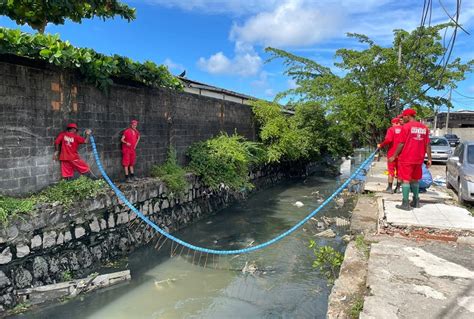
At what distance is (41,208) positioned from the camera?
588 cm

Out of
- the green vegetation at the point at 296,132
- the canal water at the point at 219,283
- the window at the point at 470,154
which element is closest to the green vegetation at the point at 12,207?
the canal water at the point at 219,283

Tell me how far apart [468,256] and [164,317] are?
419 cm

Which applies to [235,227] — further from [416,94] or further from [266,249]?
[416,94]

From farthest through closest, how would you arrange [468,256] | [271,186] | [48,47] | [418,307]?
[271,186]
[48,47]
[468,256]
[418,307]

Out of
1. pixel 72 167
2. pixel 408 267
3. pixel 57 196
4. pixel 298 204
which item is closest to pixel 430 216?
pixel 408 267

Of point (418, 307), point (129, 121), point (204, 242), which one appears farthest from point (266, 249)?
point (418, 307)

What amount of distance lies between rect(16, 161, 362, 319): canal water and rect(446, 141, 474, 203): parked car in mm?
2885

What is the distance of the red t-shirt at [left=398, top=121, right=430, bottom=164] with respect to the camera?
6.49 metres

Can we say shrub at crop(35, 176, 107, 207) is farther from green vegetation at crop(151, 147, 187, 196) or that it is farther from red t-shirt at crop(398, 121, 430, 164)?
red t-shirt at crop(398, 121, 430, 164)

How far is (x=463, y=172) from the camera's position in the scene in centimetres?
873

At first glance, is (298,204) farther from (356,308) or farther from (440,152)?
(356,308)

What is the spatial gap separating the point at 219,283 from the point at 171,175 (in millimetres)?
3649

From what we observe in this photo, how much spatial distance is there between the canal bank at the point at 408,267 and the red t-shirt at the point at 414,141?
0.94 metres

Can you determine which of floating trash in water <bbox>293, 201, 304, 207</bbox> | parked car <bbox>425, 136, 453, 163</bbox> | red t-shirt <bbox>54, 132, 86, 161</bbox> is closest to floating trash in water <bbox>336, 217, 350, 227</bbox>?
floating trash in water <bbox>293, 201, 304, 207</bbox>
